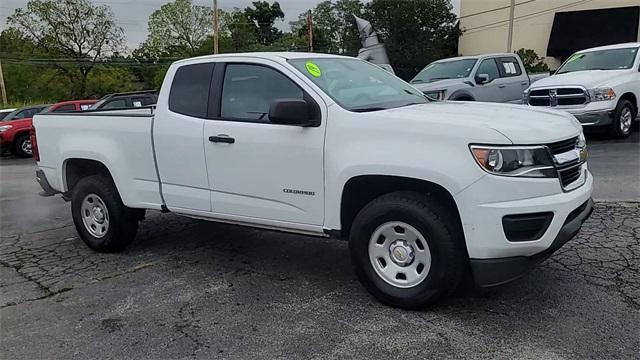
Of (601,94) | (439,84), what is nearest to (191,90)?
(439,84)

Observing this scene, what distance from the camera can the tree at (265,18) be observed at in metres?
64.8

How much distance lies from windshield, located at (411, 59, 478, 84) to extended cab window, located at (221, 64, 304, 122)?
848cm

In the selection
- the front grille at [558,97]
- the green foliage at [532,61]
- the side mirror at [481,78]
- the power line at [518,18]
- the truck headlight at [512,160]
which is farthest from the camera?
the power line at [518,18]

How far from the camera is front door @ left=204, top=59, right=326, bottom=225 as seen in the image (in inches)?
161

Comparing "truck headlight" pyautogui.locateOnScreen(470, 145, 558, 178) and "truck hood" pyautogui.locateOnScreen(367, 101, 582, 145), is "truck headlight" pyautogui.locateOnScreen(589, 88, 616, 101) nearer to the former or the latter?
"truck hood" pyautogui.locateOnScreen(367, 101, 582, 145)

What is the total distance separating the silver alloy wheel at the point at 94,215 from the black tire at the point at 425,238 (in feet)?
9.44

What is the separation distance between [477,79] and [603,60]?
2641mm

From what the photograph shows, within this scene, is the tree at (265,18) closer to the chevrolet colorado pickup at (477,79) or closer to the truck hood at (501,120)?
the chevrolet colorado pickup at (477,79)

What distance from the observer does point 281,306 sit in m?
4.04

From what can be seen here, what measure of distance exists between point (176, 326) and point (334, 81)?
88.7 inches

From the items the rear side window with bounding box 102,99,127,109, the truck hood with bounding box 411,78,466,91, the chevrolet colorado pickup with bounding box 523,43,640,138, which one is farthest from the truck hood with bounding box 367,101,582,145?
the rear side window with bounding box 102,99,127,109

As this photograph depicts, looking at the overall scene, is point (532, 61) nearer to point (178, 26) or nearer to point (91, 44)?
point (91, 44)

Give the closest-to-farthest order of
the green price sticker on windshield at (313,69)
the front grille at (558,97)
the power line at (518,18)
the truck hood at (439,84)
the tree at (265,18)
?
the green price sticker on windshield at (313,69) → the front grille at (558,97) → the truck hood at (439,84) → the power line at (518,18) → the tree at (265,18)

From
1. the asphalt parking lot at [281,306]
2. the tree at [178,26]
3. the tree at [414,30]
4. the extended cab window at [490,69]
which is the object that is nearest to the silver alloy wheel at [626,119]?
the extended cab window at [490,69]
